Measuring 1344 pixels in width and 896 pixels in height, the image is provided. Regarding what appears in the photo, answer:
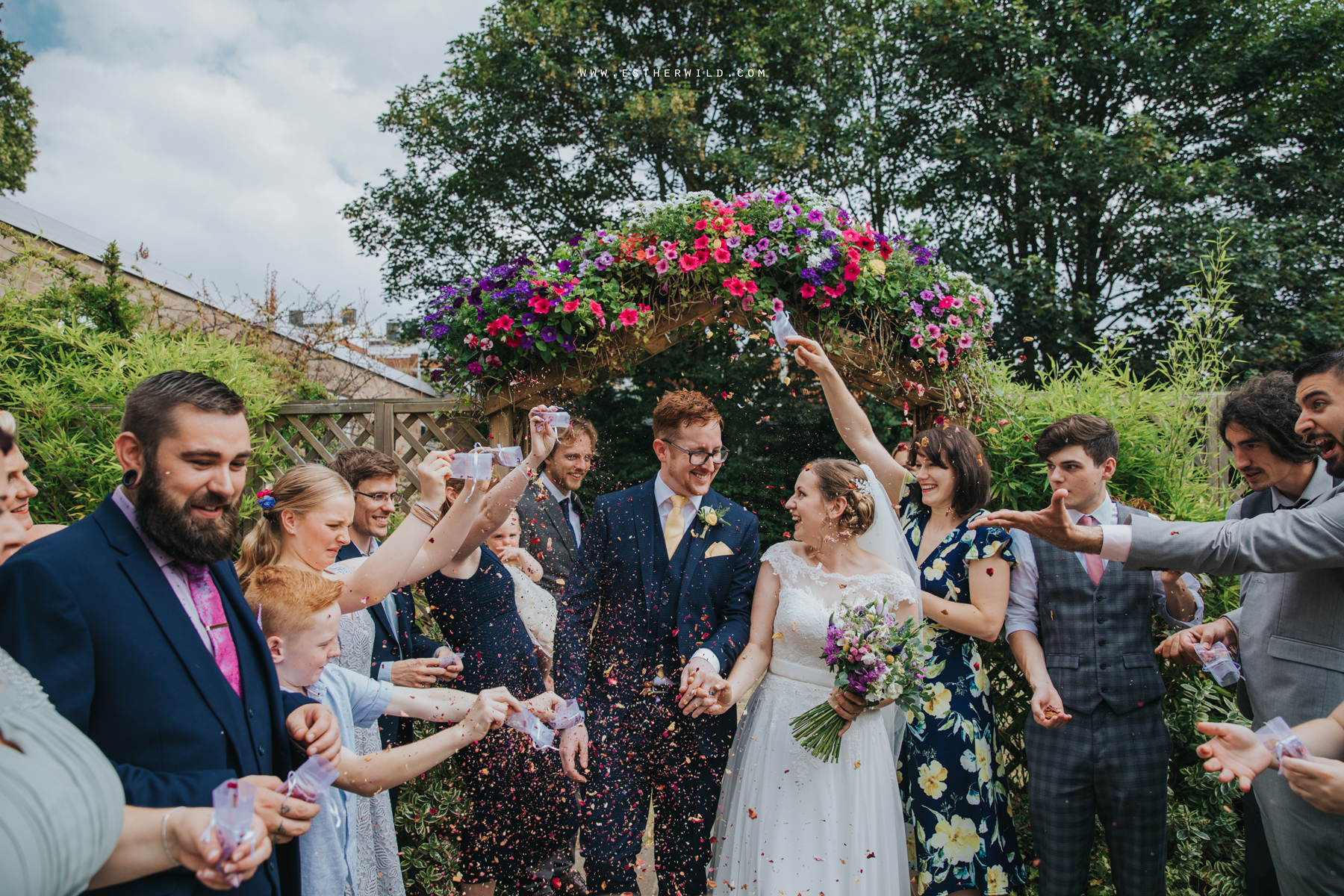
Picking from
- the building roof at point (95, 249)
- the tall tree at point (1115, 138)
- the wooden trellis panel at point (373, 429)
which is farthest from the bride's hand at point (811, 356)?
the tall tree at point (1115, 138)

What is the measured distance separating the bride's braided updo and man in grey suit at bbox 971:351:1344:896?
700 mm

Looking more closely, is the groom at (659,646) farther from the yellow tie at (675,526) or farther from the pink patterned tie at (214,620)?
the pink patterned tie at (214,620)

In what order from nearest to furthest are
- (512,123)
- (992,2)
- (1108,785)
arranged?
1. (1108,785)
2. (992,2)
3. (512,123)

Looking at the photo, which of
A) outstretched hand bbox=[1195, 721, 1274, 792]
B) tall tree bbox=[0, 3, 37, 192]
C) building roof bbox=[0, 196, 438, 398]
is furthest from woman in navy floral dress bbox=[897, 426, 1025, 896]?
tall tree bbox=[0, 3, 37, 192]

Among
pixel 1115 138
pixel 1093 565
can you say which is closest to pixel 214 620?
pixel 1093 565

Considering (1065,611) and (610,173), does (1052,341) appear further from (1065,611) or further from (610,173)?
(1065,611)

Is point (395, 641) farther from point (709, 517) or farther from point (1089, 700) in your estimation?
point (1089, 700)

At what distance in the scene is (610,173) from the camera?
12.6 m

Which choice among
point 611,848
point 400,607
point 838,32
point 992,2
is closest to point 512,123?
point 838,32

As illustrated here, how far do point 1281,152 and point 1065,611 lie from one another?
41.5 ft

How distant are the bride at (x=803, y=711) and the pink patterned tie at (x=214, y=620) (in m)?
1.62

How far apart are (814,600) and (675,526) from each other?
26.7 inches

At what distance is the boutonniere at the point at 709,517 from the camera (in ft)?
10.9

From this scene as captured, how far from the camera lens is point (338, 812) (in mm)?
2260
